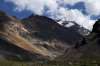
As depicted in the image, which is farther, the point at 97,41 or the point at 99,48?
the point at 97,41

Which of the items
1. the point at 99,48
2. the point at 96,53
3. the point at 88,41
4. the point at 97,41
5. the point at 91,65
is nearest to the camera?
the point at 91,65

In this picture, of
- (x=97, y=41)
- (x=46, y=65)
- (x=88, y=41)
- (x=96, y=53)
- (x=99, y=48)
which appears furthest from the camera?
(x=88, y=41)

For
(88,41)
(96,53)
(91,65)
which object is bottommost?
(91,65)

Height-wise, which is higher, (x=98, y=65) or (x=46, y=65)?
(x=46, y=65)

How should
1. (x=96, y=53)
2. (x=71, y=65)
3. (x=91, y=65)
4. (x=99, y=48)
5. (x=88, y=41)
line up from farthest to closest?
(x=88, y=41)
(x=99, y=48)
(x=96, y=53)
(x=71, y=65)
(x=91, y=65)

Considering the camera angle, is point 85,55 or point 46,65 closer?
point 46,65

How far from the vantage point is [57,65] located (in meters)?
84.3

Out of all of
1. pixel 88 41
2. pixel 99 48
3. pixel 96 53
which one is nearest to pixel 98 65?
pixel 96 53

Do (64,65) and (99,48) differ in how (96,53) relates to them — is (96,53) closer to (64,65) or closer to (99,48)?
(99,48)

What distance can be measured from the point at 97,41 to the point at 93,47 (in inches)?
323

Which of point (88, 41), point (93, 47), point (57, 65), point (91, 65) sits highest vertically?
point (88, 41)

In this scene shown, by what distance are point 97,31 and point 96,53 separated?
2247 inches

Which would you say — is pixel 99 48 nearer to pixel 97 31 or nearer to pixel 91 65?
pixel 97 31

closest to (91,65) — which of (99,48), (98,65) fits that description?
(98,65)
